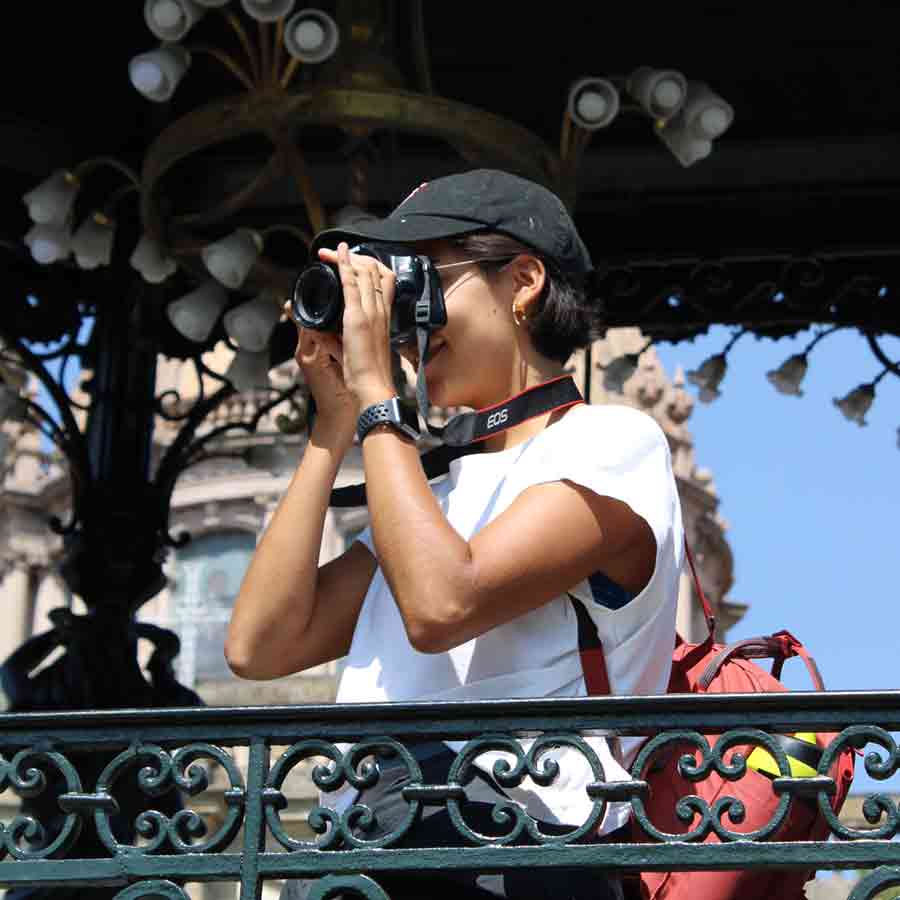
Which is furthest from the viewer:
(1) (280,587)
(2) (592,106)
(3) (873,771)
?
(2) (592,106)

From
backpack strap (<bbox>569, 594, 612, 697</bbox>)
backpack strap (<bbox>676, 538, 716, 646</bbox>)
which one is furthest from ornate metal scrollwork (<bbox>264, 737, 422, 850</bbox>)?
backpack strap (<bbox>676, 538, 716, 646</bbox>)

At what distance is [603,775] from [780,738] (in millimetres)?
365

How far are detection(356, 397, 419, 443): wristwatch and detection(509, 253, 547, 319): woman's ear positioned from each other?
29cm

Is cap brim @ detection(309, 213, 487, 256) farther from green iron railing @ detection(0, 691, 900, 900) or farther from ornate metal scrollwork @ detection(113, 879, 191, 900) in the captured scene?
ornate metal scrollwork @ detection(113, 879, 191, 900)

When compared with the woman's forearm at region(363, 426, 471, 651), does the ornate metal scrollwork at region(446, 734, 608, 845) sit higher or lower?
lower

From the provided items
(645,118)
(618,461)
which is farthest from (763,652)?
(645,118)

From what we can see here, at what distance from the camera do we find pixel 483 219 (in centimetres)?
378

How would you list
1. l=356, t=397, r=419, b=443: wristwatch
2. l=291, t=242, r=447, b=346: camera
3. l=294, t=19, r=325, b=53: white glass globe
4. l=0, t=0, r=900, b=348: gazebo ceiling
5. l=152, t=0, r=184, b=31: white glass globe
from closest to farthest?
l=356, t=397, r=419, b=443: wristwatch < l=291, t=242, r=447, b=346: camera < l=294, t=19, r=325, b=53: white glass globe < l=152, t=0, r=184, b=31: white glass globe < l=0, t=0, r=900, b=348: gazebo ceiling

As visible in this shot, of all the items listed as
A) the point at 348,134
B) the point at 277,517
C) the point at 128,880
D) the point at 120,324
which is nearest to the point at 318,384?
the point at 277,517

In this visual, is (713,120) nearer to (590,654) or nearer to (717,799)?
(590,654)

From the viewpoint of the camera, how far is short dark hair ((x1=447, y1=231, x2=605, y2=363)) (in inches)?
149

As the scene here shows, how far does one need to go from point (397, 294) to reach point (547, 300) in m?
0.25

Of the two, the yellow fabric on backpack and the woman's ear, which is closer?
the yellow fabric on backpack

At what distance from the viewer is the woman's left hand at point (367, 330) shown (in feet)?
12.0
